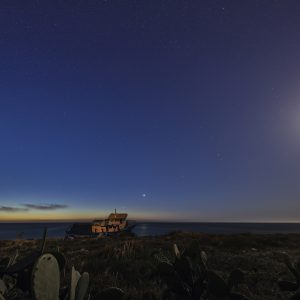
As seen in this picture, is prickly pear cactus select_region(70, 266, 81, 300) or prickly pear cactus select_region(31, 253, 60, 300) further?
prickly pear cactus select_region(70, 266, 81, 300)

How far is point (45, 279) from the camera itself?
8.99 feet

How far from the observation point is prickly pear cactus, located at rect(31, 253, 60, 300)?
2.64m

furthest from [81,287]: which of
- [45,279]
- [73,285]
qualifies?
[45,279]

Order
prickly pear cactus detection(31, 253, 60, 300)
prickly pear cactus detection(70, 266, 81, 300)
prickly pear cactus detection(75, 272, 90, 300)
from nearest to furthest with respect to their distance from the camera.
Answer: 1. prickly pear cactus detection(31, 253, 60, 300)
2. prickly pear cactus detection(70, 266, 81, 300)
3. prickly pear cactus detection(75, 272, 90, 300)

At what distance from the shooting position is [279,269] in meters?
11.5

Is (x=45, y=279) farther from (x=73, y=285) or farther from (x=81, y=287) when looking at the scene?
(x=81, y=287)

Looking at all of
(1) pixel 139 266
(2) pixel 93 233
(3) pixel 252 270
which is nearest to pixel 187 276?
(1) pixel 139 266

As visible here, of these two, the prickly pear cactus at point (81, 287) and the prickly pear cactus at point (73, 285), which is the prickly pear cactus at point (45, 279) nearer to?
the prickly pear cactus at point (73, 285)

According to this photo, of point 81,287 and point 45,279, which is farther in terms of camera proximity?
point 81,287

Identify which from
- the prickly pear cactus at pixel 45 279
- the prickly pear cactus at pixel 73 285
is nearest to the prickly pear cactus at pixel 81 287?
the prickly pear cactus at pixel 73 285

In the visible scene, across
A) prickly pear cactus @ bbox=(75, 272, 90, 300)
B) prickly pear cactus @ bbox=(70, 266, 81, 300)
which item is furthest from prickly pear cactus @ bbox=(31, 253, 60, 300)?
prickly pear cactus @ bbox=(75, 272, 90, 300)

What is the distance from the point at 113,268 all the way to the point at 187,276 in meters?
6.53

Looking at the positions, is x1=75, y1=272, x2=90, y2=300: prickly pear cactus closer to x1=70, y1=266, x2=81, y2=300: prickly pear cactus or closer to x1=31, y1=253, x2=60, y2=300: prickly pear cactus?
x1=70, y1=266, x2=81, y2=300: prickly pear cactus

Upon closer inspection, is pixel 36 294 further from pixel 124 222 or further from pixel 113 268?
pixel 124 222
